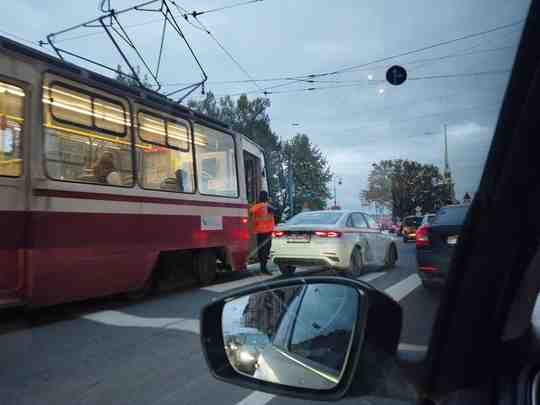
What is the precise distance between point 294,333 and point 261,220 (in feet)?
26.5

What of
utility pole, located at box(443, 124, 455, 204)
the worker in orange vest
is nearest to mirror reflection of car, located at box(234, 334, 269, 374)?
utility pole, located at box(443, 124, 455, 204)

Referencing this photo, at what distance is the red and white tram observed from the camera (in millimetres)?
5070

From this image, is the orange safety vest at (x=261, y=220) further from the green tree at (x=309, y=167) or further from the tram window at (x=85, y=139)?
the green tree at (x=309, y=167)

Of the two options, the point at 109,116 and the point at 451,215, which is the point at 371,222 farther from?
the point at 109,116

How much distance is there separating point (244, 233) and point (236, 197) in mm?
723

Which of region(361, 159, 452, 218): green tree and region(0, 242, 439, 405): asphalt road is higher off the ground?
region(361, 159, 452, 218): green tree

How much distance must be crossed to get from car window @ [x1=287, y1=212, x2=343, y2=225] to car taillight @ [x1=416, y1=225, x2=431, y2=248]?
138 centimetres

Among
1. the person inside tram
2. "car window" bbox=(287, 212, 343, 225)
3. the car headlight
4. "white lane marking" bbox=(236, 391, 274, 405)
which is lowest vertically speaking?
"white lane marking" bbox=(236, 391, 274, 405)

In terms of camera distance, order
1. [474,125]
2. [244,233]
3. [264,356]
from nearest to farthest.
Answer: [474,125] → [264,356] → [244,233]

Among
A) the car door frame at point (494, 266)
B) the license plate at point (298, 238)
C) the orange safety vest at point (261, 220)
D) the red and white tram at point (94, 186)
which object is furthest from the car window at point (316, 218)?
the orange safety vest at point (261, 220)

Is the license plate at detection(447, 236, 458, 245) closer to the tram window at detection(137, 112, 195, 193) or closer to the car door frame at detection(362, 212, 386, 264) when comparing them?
the car door frame at detection(362, 212, 386, 264)

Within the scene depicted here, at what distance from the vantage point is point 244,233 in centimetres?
902

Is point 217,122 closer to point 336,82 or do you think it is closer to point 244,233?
point 244,233

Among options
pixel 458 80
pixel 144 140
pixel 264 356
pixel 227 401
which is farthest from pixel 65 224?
pixel 458 80
